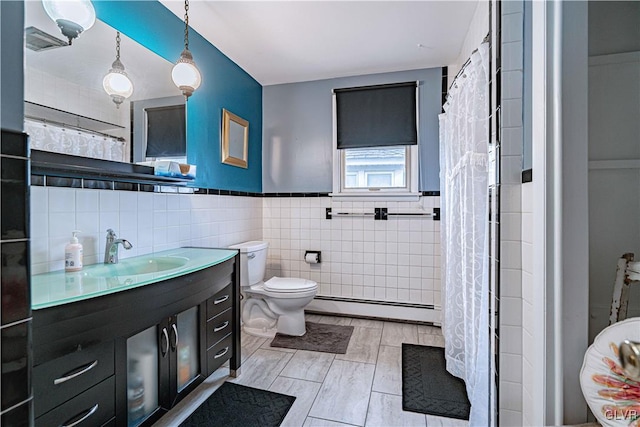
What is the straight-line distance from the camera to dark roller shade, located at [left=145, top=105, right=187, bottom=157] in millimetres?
1775

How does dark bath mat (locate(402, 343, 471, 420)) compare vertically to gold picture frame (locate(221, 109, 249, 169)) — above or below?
below

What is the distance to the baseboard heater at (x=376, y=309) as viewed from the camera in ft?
8.97

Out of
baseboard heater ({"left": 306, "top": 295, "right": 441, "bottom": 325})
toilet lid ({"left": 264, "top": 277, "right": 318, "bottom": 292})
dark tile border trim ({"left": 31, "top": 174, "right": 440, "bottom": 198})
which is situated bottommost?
baseboard heater ({"left": 306, "top": 295, "right": 441, "bottom": 325})

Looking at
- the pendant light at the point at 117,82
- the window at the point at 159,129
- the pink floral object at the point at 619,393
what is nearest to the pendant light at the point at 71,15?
the pendant light at the point at 117,82

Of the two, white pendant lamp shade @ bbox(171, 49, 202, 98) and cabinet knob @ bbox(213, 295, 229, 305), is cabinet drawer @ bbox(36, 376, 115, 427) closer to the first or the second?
cabinet knob @ bbox(213, 295, 229, 305)

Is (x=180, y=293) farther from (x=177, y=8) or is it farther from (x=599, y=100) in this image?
(x=177, y=8)

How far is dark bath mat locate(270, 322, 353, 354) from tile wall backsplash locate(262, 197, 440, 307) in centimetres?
41

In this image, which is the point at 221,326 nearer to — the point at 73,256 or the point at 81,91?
the point at 73,256

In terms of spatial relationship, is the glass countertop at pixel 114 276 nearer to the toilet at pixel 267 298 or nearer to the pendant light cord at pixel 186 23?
the toilet at pixel 267 298

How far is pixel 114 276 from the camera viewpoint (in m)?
1.26

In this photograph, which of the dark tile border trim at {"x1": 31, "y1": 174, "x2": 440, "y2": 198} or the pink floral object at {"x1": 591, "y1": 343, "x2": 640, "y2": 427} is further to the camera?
the dark tile border trim at {"x1": 31, "y1": 174, "x2": 440, "y2": 198}

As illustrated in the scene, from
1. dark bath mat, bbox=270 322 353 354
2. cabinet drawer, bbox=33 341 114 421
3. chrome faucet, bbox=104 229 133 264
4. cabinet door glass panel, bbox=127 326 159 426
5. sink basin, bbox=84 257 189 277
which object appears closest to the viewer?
cabinet drawer, bbox=33 341 114 421

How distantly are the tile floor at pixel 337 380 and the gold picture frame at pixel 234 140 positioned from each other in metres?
1.53

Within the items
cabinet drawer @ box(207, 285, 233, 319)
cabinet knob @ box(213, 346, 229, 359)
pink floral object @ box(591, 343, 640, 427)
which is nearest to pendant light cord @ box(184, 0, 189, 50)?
cabinet drawer @ box(207, 285, 233, 319)
